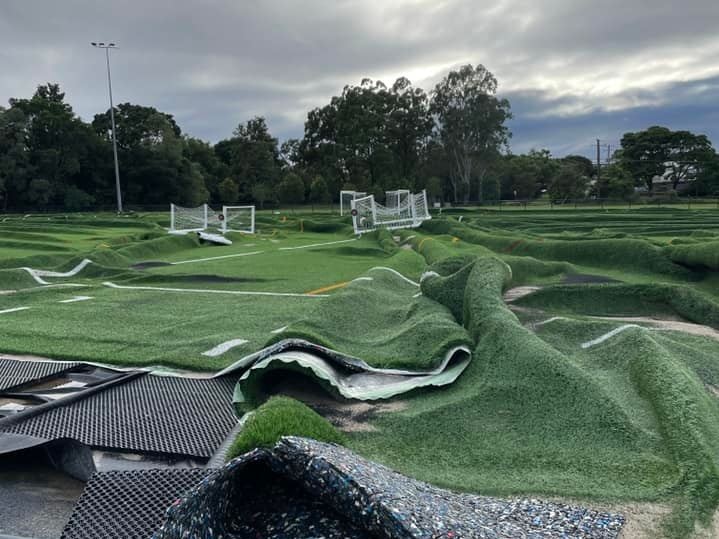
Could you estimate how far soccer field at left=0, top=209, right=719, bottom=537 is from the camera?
266 cm

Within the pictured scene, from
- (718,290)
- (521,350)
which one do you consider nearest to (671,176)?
(718,290)

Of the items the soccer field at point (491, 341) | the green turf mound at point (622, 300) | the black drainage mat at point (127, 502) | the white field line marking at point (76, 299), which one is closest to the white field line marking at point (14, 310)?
the soccer field at point (491, 341)

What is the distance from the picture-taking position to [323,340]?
14.0ft

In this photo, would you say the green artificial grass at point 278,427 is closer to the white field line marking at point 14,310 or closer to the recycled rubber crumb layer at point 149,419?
the recycled rubber crumb layer at point 149,419

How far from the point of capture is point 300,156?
4981 cm

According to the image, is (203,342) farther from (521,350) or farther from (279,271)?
(279,271)

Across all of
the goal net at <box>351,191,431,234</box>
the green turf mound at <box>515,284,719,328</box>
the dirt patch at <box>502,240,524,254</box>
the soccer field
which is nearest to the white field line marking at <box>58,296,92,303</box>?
the soccer field

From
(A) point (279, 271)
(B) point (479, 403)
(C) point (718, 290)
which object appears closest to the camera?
(B) point (479, 403)

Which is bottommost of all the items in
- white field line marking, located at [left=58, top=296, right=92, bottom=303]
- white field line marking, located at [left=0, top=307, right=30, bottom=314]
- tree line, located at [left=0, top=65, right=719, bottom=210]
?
white field line marking, located at [left=58, top=296, right=92, bottom=303]

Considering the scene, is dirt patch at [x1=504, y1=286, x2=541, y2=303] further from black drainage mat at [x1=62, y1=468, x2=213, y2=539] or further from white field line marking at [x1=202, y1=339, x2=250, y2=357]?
black drainage mat at [x1=62, y1=468, x2=213, y2=539]

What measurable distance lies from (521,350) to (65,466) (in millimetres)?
2613

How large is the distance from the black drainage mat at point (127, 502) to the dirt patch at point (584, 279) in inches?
266

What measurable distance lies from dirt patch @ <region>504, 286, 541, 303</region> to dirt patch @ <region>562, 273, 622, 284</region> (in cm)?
96

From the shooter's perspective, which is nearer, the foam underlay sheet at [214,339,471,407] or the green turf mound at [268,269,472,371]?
the foam underlay sheet at [214,339,471,407]
